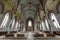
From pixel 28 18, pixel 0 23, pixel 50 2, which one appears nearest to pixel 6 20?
pixel 0 23

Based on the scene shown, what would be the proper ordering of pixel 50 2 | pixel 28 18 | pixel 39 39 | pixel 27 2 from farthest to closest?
pixel 28 18
pixel 27 2
pixel 50 2
pixel 39 39

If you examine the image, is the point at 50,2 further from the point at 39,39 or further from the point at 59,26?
the point at 39,39

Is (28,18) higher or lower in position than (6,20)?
higher

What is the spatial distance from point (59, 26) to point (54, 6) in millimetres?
2608

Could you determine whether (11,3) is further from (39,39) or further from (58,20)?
(39,39)

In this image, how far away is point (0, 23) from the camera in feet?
46.8

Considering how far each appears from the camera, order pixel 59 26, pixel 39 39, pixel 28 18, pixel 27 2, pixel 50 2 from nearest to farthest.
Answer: pixel 39 39
pixel 59 26
pixel 50 2
pixel 27 2
pixel 28 18

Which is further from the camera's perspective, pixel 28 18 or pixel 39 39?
pixel 28 18

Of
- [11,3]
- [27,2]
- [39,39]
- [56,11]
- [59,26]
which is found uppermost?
[27,2]

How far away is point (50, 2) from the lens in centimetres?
1463

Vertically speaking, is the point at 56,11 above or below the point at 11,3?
below

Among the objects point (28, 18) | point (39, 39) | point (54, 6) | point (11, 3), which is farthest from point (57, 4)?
point (28, 18)

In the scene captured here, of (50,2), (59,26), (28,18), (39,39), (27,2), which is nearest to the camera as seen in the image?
(39,39)

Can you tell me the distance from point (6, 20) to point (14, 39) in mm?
8049
